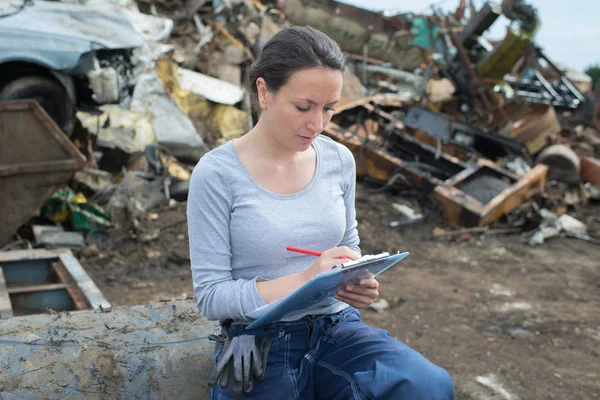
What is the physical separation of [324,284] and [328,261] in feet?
0.33

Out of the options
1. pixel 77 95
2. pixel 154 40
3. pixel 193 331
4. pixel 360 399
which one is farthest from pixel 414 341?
pixel 154 40

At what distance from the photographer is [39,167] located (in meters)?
5.02

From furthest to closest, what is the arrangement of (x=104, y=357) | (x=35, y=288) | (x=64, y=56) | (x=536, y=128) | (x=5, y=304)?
(x=536, y=128), (x=64, y=56), (x=35, y=288), (x=5, y=304), (x=104, y=357)

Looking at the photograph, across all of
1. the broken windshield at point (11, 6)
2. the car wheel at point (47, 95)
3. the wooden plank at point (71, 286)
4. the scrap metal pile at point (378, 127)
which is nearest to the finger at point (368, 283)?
the wooden plank at point (71, 286)

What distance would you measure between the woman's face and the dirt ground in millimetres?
2207

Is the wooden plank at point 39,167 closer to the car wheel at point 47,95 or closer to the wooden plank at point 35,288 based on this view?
the car wheel at point 47,95

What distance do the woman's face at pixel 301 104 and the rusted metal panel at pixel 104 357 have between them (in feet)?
2.89

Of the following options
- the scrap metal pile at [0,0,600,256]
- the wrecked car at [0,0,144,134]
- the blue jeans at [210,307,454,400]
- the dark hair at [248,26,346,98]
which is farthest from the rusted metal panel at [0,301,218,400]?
the wrecked car at [0,0,144,134]

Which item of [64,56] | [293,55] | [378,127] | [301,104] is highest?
[293,55]

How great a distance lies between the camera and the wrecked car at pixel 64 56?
20.7 feet

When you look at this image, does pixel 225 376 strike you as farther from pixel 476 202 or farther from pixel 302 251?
pixel 476 202

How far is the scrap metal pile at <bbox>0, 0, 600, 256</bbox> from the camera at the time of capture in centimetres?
662

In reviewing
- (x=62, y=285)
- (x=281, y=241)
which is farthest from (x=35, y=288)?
(x=281, y=241)

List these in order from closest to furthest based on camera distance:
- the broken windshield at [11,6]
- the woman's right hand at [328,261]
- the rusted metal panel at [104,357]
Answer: the woman's right hand at [328,261] → the rusted metal panel at [104,357] → the broken windshield at [11,6]
